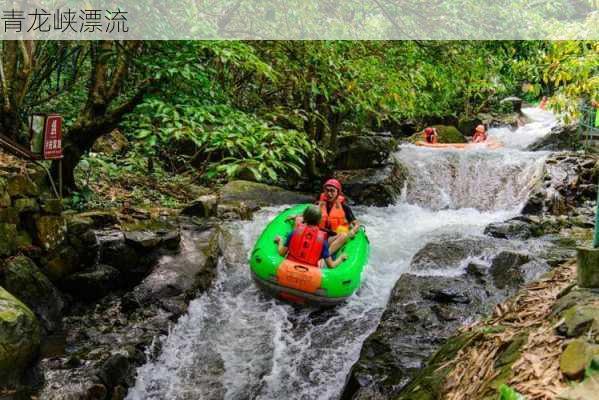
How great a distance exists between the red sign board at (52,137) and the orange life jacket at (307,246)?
2.89 meters

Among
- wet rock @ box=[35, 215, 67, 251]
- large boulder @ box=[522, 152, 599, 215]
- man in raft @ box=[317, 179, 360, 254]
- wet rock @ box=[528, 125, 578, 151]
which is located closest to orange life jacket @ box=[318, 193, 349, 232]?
man in raft @ box=[317, 179, 360, 254]

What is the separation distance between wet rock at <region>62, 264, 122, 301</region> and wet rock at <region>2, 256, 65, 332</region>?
0.77 ft

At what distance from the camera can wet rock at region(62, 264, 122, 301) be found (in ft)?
17.3

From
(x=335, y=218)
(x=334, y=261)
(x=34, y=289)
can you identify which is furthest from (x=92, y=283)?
(x=335, y=218)

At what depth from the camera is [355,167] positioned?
12.3 m

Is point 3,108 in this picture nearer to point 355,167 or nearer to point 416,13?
point 416,13

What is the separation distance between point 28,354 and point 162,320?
5.03 feet

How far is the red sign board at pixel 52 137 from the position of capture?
5137 millimetres

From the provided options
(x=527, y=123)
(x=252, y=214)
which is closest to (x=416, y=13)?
(x=252, y=214)

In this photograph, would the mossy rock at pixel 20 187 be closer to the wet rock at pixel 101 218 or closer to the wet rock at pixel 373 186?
the wet rock at pixel 101 218

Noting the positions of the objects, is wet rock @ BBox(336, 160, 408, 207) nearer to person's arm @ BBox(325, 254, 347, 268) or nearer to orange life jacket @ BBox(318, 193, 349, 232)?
orange life jacket @ BBox(318, 193, 349, 232)

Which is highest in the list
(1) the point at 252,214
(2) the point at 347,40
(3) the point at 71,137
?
(2) the point at 347,40

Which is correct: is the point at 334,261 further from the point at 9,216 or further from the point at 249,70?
the point at 9,216

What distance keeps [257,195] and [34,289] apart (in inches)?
235
